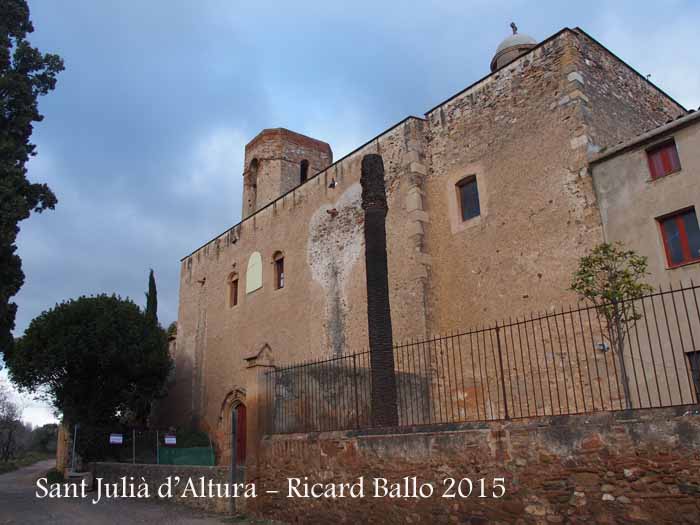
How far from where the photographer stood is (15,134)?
12.6m

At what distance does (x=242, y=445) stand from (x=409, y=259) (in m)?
9.78

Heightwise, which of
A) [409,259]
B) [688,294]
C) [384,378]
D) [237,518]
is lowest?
[237,518]

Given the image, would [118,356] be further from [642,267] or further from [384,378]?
[642,267]

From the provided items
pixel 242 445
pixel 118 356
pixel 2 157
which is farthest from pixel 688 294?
pixel 118 356

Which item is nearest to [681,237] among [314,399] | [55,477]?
[314,399]

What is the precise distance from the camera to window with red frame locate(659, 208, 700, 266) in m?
9.76

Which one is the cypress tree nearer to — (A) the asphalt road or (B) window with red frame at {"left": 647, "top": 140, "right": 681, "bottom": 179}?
(A) the asphalt road

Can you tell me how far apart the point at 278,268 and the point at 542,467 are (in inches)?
571

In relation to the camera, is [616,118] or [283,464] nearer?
[283,464]

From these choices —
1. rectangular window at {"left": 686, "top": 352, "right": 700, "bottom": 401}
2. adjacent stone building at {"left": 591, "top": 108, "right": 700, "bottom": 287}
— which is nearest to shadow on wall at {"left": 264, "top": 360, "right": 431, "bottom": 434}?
rectangular window at {"left": 686, "top": 352, "right": 700, "bottom": 401}

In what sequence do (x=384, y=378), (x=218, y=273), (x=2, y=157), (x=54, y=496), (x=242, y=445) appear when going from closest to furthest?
(x=384, y=378) → (x=2, y=157) → (x=54, y=496) → (x=242, y=445) → (x=218, y=273)

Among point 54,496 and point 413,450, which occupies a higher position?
point 413,450

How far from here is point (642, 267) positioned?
9.61 metres

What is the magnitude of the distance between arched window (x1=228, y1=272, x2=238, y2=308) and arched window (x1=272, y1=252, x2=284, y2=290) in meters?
3.01
